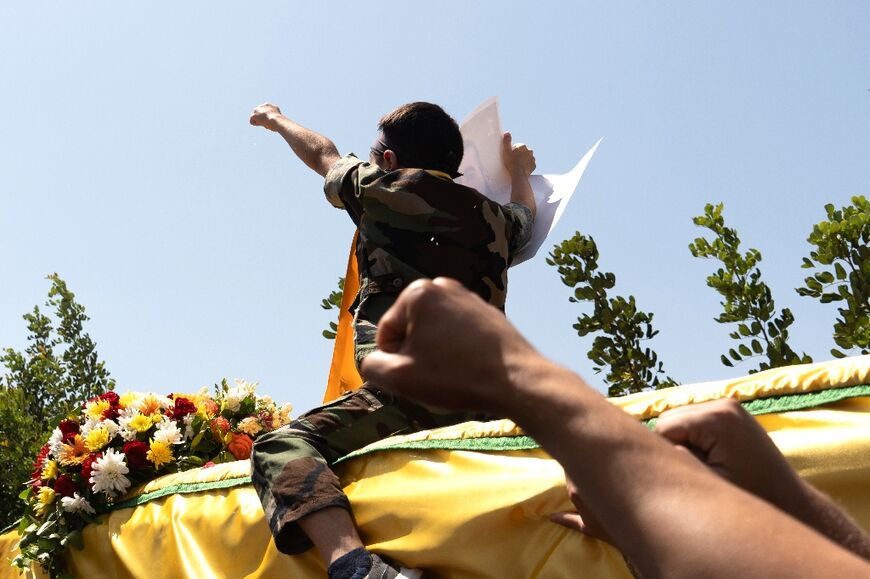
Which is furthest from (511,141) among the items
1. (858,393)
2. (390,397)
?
(858,393)

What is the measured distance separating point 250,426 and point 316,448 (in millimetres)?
1531

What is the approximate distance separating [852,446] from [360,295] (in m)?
1.67

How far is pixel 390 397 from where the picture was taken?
261 cm

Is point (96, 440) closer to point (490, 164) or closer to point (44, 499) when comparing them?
point (44, 499)

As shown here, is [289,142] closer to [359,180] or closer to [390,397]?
[359,180]

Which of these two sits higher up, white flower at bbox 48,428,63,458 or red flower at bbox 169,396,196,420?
red flower at bbox 169,396,196,420

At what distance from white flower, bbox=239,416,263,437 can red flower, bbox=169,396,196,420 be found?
231 mm

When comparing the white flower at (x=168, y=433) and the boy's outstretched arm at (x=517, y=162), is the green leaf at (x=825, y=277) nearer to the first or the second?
the boy's outstretched arm at (x=517, y=162)

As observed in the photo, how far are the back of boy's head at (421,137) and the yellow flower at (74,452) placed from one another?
1.80 metres

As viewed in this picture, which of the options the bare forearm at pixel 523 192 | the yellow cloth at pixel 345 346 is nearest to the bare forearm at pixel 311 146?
the yellow cloth at pixel 345 346

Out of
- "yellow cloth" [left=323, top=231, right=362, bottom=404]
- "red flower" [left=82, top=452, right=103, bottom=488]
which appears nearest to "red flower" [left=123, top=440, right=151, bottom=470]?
"red flower" [left=82, top=452, right=103, bottom=488]

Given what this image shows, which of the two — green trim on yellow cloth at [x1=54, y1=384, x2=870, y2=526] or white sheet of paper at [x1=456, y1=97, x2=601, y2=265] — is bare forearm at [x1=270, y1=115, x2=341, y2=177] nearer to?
white sheet of paper at [x1=456, y1=97, x2=601, y2=265]

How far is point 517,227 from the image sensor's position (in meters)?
3.22

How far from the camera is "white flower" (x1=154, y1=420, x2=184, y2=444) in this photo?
3549 mm
